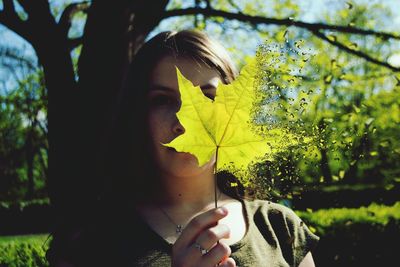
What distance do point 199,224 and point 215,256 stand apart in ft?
0.24

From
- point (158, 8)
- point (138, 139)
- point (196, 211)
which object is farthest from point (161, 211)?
point (158, 8)

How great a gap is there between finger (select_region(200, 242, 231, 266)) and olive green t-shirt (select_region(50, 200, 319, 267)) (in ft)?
1.72

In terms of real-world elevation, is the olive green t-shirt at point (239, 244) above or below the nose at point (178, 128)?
below

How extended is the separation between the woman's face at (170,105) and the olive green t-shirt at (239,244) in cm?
26

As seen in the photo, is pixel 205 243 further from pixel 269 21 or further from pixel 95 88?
pixel 269 21

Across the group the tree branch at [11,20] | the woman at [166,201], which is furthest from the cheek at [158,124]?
the tree branch at [11,20]

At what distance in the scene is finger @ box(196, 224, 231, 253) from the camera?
881 millimetres

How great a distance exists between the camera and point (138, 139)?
167cm

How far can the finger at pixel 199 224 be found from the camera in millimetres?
883

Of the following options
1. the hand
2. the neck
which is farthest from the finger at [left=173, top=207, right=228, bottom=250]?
the neck

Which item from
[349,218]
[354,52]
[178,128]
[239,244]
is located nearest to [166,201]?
[239,244]

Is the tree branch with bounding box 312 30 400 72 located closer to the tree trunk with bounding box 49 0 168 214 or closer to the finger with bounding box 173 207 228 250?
the tree trunk with bounding box 49 0 168 214

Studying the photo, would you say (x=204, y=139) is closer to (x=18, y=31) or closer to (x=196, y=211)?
(x=196, y=211)

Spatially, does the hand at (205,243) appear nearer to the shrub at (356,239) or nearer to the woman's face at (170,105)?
the woman's face at (170,105)
